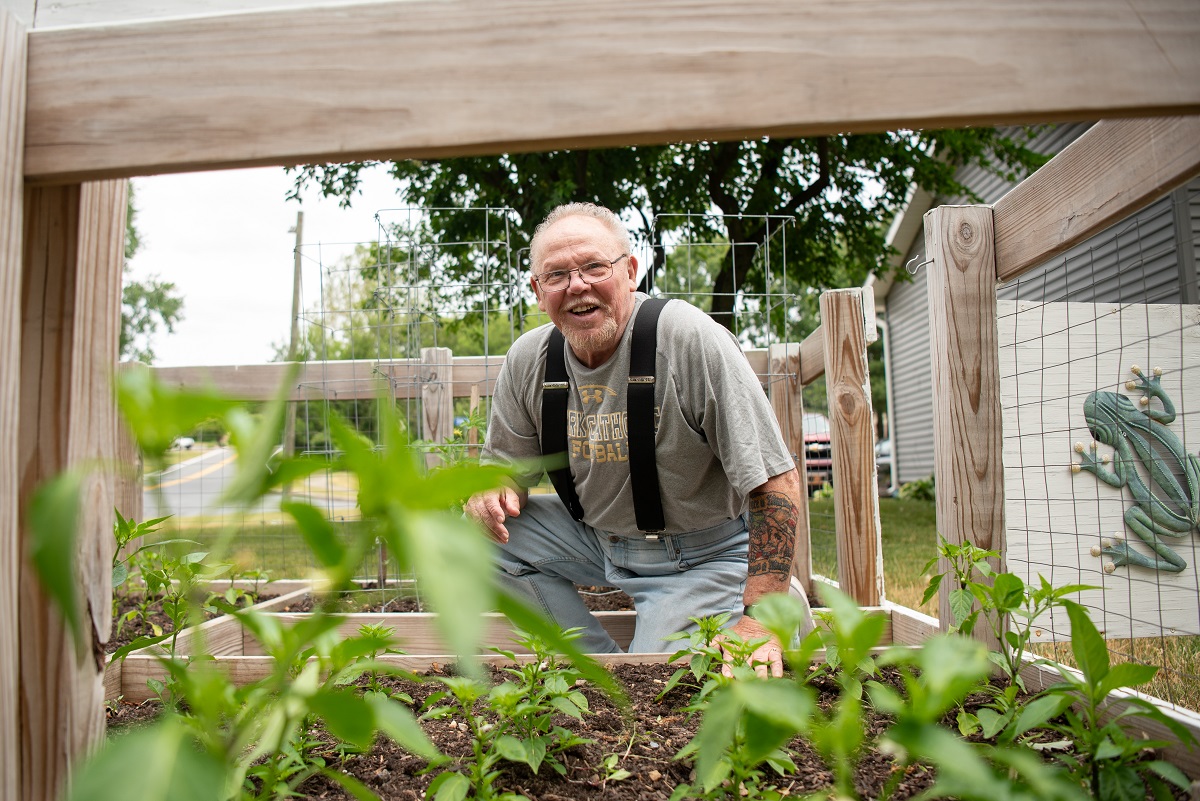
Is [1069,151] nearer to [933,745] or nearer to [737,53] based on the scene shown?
[737,53]

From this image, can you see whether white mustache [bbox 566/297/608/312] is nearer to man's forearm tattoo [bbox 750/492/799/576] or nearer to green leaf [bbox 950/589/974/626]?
man's forearm tattoo [bbox 750/492/799/576]

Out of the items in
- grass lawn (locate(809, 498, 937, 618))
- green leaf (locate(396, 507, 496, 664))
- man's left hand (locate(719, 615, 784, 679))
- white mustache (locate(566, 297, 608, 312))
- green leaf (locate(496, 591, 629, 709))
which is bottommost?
grass lawn (locate(809, 498, 937, 618))

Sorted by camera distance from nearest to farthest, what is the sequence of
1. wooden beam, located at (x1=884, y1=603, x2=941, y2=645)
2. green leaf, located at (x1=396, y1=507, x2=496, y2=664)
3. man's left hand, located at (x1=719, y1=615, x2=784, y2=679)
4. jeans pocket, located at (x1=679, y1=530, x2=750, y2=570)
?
green leaf, located at (x1=396, y1=507, x2=496, y2=664)
man's left hand, located at (x1=719, y1=615, x2=784, y2=679)
wooden beam, located at (x1=884, y1=603, x2=941, y2=645)
jeans pocket, located at (x1=679, y1=530, x2=750, y2=570)

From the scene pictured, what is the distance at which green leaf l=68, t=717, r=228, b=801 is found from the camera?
0.59 m

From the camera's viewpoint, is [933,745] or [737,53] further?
[737,53]

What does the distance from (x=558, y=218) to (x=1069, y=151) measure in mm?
1771

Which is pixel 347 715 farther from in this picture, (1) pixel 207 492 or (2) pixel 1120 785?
(1) pixel 207 492

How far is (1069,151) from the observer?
1642 mm

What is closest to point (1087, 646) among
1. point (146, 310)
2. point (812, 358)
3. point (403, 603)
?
point (812, 358)

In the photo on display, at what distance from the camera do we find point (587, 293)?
2.73m

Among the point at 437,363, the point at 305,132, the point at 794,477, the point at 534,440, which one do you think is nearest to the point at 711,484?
the point at 794,477

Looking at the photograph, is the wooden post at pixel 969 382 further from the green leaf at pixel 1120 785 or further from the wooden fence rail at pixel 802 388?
the wooden fence rail at pixel 802 388

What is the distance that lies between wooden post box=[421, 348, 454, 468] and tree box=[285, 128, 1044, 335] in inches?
239

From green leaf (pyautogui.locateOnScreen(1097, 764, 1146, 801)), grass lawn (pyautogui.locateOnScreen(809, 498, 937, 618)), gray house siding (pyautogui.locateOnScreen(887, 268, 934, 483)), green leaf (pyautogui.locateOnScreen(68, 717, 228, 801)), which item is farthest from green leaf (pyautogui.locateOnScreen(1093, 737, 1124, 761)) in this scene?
gray house siding (pyautogui.locateOnScreen(887, 268, 934, 483))
